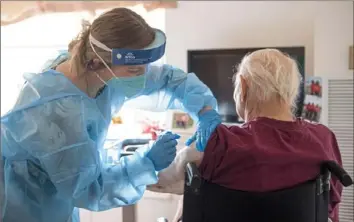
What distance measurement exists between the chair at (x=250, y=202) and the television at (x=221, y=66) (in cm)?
105

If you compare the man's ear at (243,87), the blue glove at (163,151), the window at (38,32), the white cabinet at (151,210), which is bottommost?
the white cabinet at (151,210)

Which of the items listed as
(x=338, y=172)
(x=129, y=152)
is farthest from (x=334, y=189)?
(x=129, y=152)

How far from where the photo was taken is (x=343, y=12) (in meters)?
2.08

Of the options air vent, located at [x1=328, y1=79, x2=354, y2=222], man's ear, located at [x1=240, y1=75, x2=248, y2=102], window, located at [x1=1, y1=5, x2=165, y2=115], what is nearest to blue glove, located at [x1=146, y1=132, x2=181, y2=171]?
man's ear, located at [x1=240, y1=75, x2=248, y2=102]

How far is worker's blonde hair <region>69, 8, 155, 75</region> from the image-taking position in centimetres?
101

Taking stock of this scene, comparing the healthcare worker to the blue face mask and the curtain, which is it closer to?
the blue face mask

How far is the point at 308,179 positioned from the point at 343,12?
1332 millimetres

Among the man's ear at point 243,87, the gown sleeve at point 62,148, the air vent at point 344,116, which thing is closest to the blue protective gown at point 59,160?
the gown sleeve at point 62,148

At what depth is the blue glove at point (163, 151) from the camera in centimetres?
108

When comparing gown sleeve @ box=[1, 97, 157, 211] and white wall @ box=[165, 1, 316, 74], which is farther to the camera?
white wall @ box=[165, 1, 316, 74]

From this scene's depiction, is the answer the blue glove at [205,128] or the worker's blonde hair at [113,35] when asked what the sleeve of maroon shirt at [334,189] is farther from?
the worker's blonde hair at [113,35]

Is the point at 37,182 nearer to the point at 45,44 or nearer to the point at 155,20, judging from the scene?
the point at 45,44

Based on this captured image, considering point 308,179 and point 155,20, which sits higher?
point 155,20

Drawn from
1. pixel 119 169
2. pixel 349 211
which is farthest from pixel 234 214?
pixel 349 211
